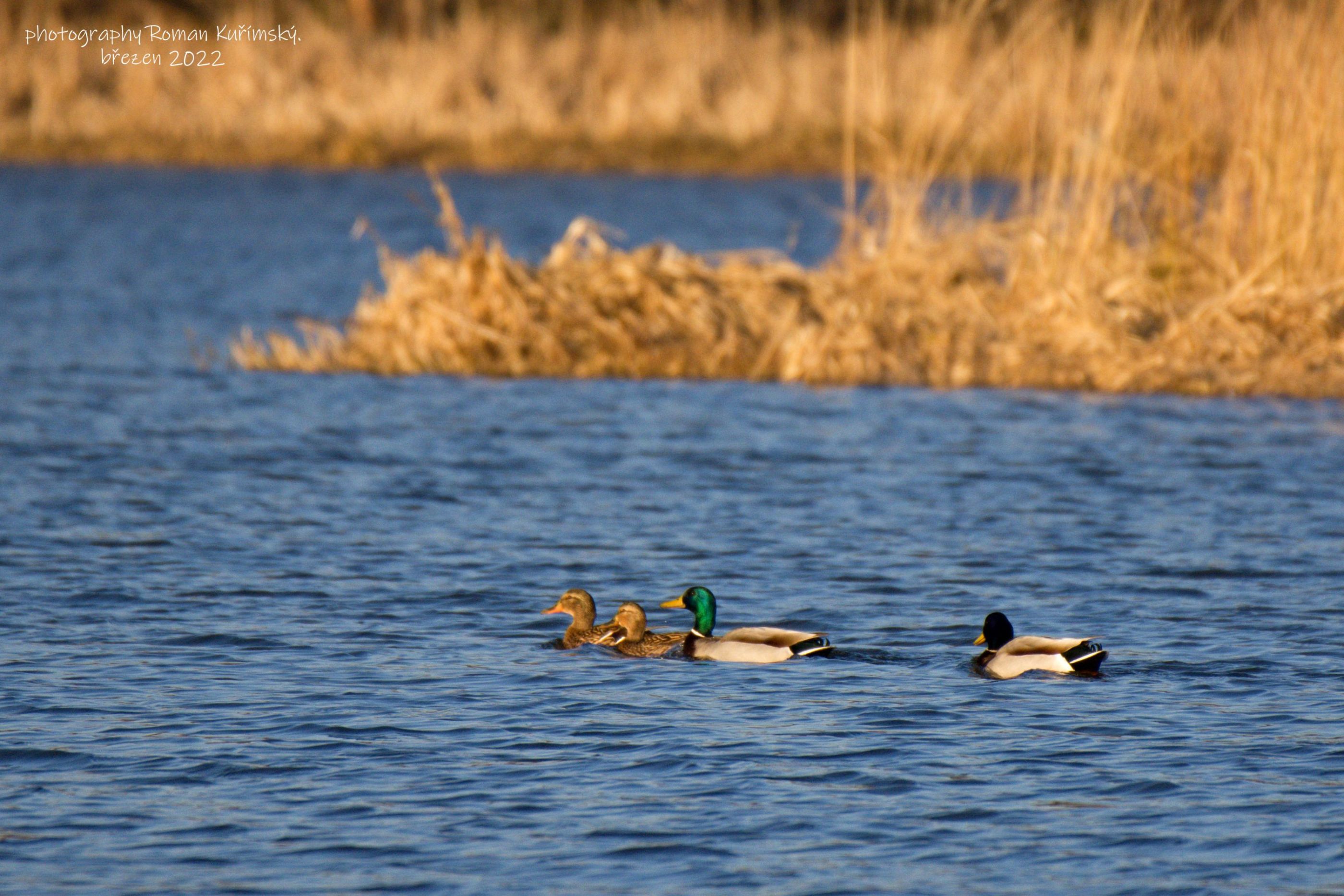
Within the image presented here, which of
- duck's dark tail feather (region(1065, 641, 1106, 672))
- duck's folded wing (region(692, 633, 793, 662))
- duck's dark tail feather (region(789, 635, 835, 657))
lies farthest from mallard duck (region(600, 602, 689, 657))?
duck's dark tail feather (region(1065, 641, 1106, 672))

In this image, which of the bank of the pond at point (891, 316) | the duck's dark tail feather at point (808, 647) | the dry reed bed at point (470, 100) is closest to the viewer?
the duck's dark tail feather at point (808, 647)

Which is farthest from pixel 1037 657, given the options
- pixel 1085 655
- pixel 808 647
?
pixel 808 647

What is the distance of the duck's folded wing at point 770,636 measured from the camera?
31.3ft

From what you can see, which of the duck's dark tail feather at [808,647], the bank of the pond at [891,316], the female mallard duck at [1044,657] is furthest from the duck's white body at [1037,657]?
the bank of the pond at [891,316]

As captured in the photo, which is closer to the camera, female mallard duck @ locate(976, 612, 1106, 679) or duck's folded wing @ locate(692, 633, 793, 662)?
female mallard duck @ locate(976, 612, 1106, 679)

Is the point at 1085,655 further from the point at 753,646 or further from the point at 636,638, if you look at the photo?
the point at 636,638

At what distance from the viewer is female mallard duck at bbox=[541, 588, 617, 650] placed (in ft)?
33.5

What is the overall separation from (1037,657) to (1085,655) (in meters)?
0.22

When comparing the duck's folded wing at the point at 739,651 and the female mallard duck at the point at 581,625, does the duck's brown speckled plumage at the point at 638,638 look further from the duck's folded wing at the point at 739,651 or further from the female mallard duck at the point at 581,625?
the duck's folded wing at the point at 739,651

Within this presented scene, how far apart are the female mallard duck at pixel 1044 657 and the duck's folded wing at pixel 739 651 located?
964mm

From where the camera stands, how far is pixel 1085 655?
923 centimetres

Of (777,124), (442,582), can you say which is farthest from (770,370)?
(777,124)

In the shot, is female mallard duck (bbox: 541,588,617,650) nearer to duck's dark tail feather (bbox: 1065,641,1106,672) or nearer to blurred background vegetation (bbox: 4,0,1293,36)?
duck's dark tail feather (bbox: 1065,641,1106,672)

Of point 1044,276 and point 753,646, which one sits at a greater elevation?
point 1044,276
